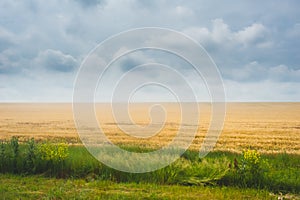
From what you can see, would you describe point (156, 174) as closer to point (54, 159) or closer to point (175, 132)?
point (54, 159)

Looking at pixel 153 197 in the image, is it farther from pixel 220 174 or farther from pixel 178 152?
pixel 178 152

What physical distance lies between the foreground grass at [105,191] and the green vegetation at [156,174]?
0.03 metres

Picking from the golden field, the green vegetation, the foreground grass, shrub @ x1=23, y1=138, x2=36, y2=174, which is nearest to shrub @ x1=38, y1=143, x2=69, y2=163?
the green vegetation

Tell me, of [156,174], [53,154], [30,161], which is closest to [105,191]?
[156,174]

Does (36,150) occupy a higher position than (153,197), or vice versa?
(36,150)

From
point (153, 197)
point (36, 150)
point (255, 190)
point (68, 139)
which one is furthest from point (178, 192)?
point (68, 139)

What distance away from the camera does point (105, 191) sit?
28.2 ft

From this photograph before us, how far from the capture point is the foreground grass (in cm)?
817

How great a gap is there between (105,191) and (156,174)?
1.79 meters

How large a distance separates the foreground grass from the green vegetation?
0.03m

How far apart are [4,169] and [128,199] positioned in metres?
5.17

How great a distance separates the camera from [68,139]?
794 inches

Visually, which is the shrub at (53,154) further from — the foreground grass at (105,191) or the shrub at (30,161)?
the foreground grass at (105,191)

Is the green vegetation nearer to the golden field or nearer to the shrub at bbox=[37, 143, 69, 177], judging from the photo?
the shrub at bbox=[37, 143, 69, 177]
